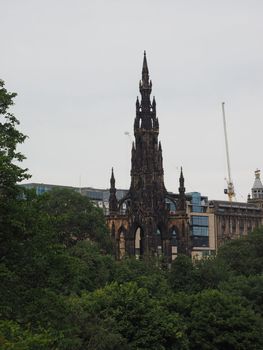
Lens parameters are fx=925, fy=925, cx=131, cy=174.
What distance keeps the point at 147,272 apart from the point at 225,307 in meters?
30.1

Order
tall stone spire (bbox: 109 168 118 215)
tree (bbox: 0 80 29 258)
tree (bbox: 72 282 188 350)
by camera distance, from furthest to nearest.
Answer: tall stone spire (bbox: 109 168 118 215) < tree (bbox: 72 282 188 350) < tree (bbox: 0 80 29 258)

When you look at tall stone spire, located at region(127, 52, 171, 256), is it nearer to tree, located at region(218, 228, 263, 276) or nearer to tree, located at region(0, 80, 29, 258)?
tree, located at region(218, 228, 263, 276)

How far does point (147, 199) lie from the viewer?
5438 inches

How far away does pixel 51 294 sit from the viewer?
42.9 meters

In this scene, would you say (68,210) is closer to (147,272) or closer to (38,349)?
(147,272)

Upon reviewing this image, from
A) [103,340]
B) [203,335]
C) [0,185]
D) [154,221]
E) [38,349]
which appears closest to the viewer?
[38,349]

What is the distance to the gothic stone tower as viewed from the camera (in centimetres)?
13812

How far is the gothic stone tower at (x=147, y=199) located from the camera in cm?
13812

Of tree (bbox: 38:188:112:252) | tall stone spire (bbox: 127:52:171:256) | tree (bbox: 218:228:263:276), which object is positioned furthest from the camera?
tall stone spire (bbox: 127:52:171:256)

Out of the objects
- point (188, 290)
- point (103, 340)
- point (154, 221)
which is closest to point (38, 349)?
point (103, 340)

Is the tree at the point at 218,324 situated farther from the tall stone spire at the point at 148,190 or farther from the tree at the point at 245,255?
the tall stone spire at the point at 148,190

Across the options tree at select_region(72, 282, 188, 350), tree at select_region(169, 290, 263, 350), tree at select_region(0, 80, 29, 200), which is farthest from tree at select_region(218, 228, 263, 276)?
tree at select_region(0, 80, 29, 200)

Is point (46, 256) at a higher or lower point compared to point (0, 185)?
lower

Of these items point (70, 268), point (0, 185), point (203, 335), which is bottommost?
point (203, 335)
